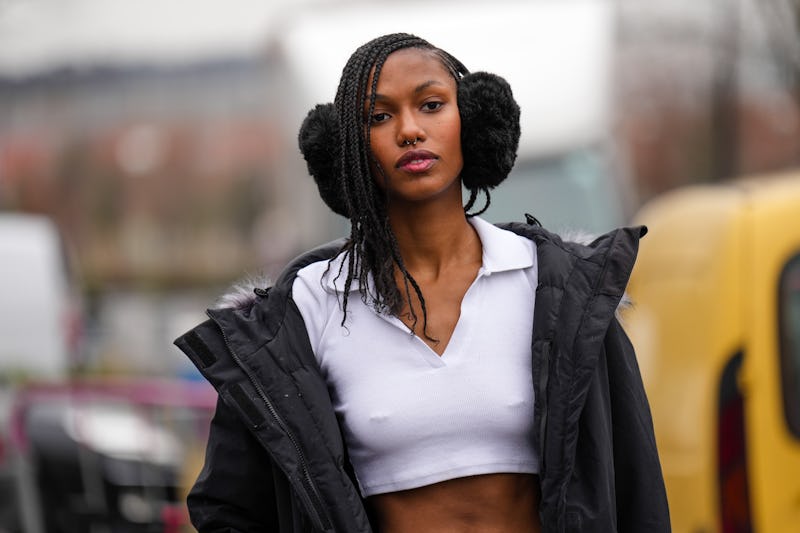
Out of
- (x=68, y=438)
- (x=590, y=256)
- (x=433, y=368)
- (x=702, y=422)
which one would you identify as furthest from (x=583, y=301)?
(x=68, y=438)

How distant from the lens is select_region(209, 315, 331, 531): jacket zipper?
8.15 feet

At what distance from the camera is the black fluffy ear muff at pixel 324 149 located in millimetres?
2707

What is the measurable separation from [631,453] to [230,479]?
776mm

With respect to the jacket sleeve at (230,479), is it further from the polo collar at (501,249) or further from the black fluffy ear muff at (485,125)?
the black fluffy ear muff at (485,125)

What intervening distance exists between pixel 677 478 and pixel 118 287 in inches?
1581

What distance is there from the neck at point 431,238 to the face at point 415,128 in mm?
51

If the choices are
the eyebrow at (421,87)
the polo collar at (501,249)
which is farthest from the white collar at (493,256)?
the eyebrow at (421,87)

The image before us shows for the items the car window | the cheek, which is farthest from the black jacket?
the car window

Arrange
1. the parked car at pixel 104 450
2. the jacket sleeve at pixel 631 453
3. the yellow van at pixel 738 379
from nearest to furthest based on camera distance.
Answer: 1. the jacket sleeve at pixel 631 453
2. the yellow van at pixel 738 379
3. the parked car at pixel 104 450

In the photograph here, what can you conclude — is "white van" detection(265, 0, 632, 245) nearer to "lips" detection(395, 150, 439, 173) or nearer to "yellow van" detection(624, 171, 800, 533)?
"yellow van" detection(624, 171, 800, 533)

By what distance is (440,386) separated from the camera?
254cm

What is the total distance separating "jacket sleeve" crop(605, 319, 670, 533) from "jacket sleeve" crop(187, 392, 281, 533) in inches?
26.3

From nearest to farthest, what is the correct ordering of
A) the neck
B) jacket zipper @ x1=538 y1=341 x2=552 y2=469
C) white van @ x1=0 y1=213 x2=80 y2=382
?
1. jacket zipper @ x1=538 y1=341 x2=552 y2=469
2. the neck
3. white van @ x1=0 y1=213 x2=80 y2=382

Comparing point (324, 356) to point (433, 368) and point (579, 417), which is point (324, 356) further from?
point (579, 417)
